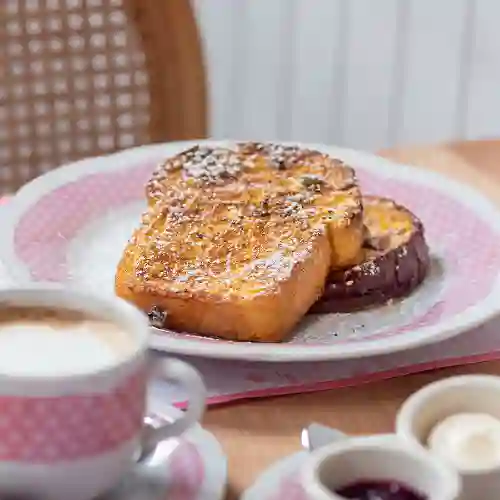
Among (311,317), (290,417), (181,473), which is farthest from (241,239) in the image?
(181,473)

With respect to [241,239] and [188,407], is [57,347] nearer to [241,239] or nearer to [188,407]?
[188,407]

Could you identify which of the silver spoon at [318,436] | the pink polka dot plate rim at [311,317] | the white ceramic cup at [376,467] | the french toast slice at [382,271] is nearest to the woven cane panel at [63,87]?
the pink polka dot plate rim at [311,317]

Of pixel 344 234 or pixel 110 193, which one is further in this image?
pixel 110 193

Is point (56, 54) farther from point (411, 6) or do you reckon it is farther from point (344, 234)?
point (344, 234)

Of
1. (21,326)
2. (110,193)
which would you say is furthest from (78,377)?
(110,193)

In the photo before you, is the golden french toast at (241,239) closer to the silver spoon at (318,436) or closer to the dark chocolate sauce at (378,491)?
the silver spoon at (318,436)

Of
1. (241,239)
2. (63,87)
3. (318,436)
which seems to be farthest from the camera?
(63,87)
